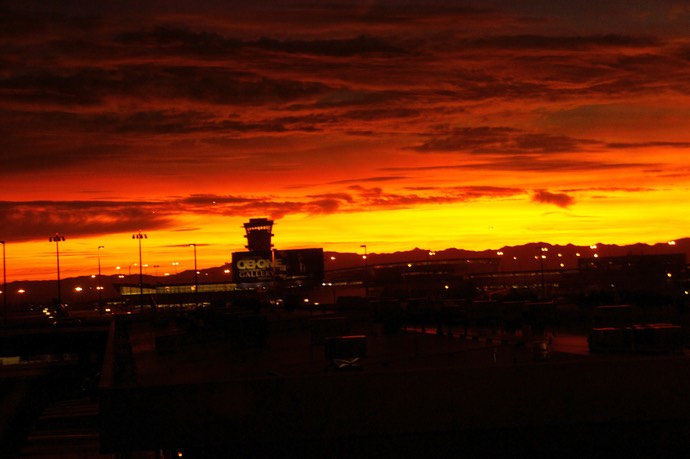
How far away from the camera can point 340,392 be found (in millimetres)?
16453

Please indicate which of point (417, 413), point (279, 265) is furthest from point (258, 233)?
point (417, 413)

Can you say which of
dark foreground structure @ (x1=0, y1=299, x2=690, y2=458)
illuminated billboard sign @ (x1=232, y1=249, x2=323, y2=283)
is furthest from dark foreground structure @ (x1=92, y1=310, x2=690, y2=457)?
illuminated billboard sign @ (x1=232, y1=249, x2=323, y2=283)

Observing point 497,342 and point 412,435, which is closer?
point 412,435

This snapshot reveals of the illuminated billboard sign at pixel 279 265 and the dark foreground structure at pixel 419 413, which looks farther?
the illuminated billboard sign at pixel 279 265

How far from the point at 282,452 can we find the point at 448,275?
15824 centimetres

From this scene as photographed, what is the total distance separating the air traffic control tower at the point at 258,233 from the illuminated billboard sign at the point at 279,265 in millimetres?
25772

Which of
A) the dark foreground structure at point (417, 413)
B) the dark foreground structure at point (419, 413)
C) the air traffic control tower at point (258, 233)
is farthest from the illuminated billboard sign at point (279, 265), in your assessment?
the dark foreground structure at point (419, 413)

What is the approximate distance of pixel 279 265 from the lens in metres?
124

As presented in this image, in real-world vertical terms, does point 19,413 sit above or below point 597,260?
below

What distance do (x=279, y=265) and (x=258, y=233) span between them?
2857 centimetres

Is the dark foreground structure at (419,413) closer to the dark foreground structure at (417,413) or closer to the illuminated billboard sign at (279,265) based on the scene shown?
the dark foreground structure at (417,413)

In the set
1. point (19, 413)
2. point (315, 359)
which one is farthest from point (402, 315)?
point (19, 413)

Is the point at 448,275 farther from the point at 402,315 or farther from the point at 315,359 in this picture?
the point at 315,359

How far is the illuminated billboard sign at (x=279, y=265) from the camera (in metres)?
124
